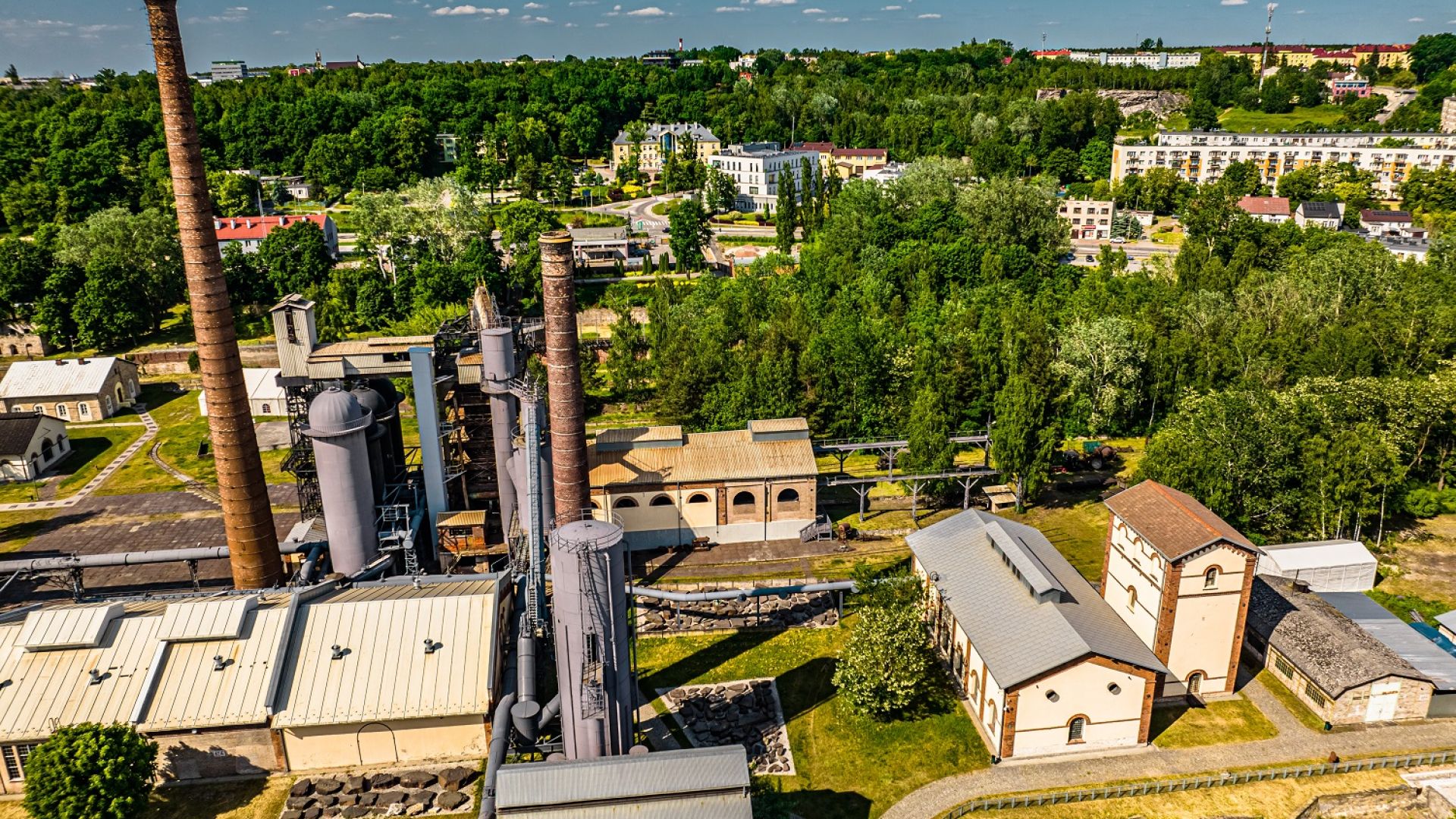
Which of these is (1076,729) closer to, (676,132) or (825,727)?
(825,727)

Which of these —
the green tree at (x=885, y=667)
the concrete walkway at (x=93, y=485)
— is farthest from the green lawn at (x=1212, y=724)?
the concrete walkway at (x=93, y=485)

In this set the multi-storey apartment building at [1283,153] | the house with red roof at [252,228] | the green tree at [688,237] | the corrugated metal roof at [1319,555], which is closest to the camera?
the corrugated metal roof at [1319,555]

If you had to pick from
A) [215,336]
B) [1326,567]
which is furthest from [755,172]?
[215,336]

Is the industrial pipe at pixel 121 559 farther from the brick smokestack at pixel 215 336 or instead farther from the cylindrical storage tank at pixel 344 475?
the cylindrical storage tank at pixel 344 475

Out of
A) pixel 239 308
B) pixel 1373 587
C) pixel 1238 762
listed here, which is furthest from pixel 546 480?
pixel 239 308

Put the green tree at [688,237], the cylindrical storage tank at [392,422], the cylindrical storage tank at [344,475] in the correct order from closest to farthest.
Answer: the cylindrical storage tank at [344,475], the cylindrical storage tank at [392,422], the green tree at [688,237]

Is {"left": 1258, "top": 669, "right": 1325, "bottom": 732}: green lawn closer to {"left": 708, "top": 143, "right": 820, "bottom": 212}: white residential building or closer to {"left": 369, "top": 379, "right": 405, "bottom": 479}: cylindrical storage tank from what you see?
{"left": 369, "top": 379, "right": 405, "bottom": 479}: cylindrical storage tank
